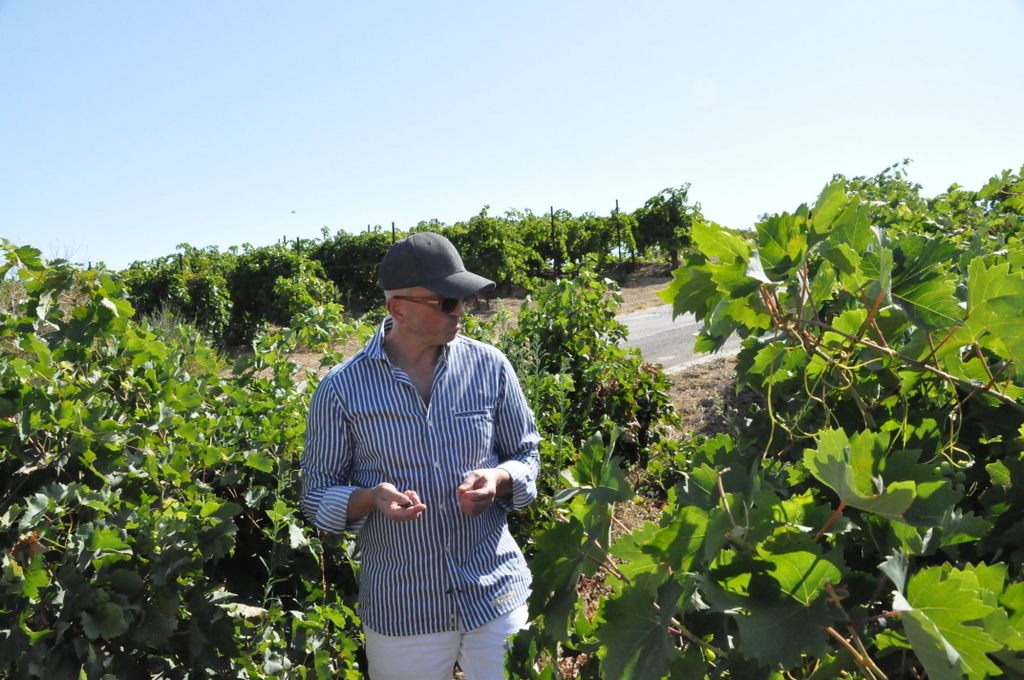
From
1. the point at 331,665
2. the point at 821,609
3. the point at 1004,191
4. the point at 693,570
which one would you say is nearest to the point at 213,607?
the point at 331,665

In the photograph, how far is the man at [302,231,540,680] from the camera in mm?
2051

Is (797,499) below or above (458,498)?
above

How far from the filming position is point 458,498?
204 centimetres

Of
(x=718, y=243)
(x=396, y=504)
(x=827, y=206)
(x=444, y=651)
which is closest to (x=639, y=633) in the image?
(x=718, y=243)

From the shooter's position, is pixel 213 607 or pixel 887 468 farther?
→ pixel 213 607

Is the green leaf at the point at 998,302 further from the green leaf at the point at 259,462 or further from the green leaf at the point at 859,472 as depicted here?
the green leaf at the point at 259,462

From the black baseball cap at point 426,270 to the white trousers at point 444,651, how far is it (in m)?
0.91

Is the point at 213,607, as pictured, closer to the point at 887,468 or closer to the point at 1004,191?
the point at 887,468

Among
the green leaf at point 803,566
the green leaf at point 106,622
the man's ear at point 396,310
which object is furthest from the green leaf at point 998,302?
the green leaf at point 106,622

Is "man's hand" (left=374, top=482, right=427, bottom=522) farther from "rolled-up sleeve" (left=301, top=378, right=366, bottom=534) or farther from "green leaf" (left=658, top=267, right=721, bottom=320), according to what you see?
"green leaf" (left=658, top=267, right=721, bottom=320)

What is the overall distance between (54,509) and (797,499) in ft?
5.62

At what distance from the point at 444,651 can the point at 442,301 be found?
95cm

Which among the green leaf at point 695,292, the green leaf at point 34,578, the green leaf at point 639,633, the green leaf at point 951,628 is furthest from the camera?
the green leaf at point 34,578

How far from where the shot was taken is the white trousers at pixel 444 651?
2061 millimetres
